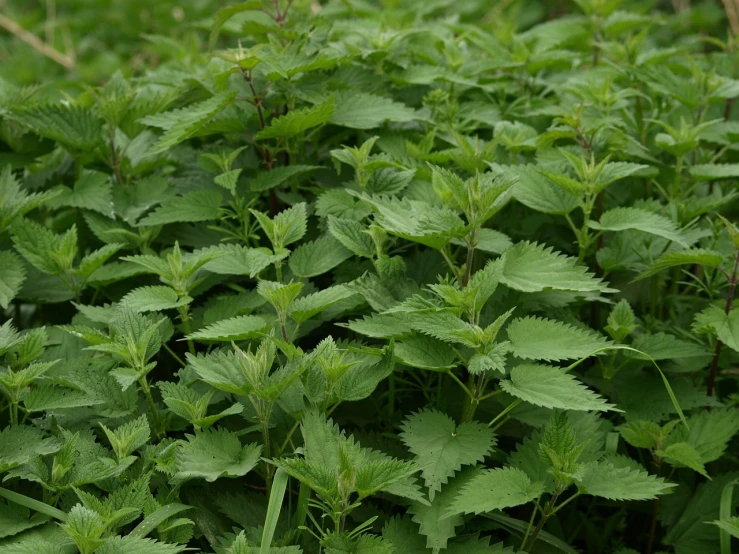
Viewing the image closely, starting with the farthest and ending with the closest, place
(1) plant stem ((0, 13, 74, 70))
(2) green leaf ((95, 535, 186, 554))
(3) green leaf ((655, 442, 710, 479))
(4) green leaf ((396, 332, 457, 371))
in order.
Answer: (1) plant stem ((0, 13, 74, 70)) → (3) green leaf ((655, 442, 710, 479)) → (4) green leaf ((396, 332, 457, 371)) → (2) green leaf ((95, 535, 186, 554))

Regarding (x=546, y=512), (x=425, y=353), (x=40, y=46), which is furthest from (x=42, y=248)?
(x=40, y=46)

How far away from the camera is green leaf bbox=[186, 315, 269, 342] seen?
1.62m

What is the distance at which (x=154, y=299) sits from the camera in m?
1.77

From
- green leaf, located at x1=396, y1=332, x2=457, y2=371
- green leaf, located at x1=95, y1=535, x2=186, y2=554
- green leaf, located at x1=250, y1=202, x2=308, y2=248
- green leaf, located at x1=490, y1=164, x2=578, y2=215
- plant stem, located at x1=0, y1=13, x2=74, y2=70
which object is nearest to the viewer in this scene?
green leaf, located at x1=95, y1=535, x2=186, y2=554

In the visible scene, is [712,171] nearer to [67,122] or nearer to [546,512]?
[546,512]

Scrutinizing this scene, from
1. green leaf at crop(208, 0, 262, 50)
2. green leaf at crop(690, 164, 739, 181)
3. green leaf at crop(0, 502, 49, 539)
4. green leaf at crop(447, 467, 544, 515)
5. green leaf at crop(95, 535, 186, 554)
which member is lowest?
green leaf at crop(0, 502, 49, 539)

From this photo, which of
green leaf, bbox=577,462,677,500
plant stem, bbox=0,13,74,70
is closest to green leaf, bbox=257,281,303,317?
green leaf, bbox=577,462,677,500

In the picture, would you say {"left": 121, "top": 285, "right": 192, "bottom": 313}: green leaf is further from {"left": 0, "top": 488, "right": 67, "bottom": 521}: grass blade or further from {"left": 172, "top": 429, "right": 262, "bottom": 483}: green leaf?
{"left": 0, "top": 488, "right": 67, "bottom": 521}: grass blade

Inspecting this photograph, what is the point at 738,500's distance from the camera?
183 centimetres

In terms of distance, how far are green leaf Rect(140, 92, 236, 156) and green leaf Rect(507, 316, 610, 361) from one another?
93 centimetres

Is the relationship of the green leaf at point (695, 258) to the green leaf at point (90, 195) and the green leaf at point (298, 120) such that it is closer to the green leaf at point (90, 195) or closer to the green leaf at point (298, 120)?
the green leaf at point (298, 120)

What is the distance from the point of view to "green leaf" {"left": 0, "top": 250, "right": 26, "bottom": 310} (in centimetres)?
190

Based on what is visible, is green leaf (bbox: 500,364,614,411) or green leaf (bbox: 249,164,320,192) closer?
green leaf (bbox: 500,364,614,411)

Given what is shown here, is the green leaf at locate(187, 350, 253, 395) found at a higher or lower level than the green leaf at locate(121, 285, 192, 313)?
lower
